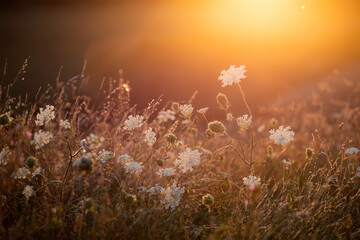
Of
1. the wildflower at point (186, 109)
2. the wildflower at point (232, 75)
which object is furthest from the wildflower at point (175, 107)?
the wildflower at point (232, 75)

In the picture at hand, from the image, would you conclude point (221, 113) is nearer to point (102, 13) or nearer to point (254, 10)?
point (254, 10)

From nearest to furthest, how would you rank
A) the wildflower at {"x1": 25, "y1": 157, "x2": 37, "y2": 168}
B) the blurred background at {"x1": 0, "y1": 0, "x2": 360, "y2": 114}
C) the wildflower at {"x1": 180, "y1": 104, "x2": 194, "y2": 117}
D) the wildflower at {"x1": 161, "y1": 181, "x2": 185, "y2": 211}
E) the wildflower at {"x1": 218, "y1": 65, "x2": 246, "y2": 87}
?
the wildflower at {"x1": 25, "y1": 157, "x2": 37, "y2": 168}
the wildflower at {"x1": 161, "y1": 181, "x2": 185, "y2": 211}
the wildflower at {"x1": 218, "y1": 65, "x2": 246, "y2": 87}
the wildflower at {"x1": 180, "y1": 104, "x2": 194, "y2": 117}
the blurred background at {"x1": 0, "y1": 0, "x2": 360, "y2": 114}

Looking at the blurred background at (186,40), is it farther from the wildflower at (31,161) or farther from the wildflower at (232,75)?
the wildflower at (31,161)

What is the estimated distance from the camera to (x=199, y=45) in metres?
9.54

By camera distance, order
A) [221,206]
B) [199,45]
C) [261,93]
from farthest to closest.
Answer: [199,45] → [261,93] → [221,206]

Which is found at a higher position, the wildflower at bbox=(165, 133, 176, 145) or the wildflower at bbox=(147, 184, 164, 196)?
the wildflower at bbox=(165, 133, 176, 145)

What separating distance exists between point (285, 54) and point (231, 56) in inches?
84.3

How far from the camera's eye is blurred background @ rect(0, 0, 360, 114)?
862cm

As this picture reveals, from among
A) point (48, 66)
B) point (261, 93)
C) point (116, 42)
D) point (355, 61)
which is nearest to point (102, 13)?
point (116, 42)

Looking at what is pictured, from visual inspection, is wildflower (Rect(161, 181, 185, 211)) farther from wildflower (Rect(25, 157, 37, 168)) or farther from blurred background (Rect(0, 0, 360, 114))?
blurred background (Rect(0, 0, 360, 114))

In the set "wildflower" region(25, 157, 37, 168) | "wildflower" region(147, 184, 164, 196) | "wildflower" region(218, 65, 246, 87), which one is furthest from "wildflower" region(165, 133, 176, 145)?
"wildflower" region(25, 157, 37, 168)

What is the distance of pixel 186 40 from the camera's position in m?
10.0

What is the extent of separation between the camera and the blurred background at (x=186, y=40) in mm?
8617

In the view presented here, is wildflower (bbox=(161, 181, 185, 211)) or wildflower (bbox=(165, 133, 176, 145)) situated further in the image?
wildflower (bbox=(165, 133, 176, 145))
